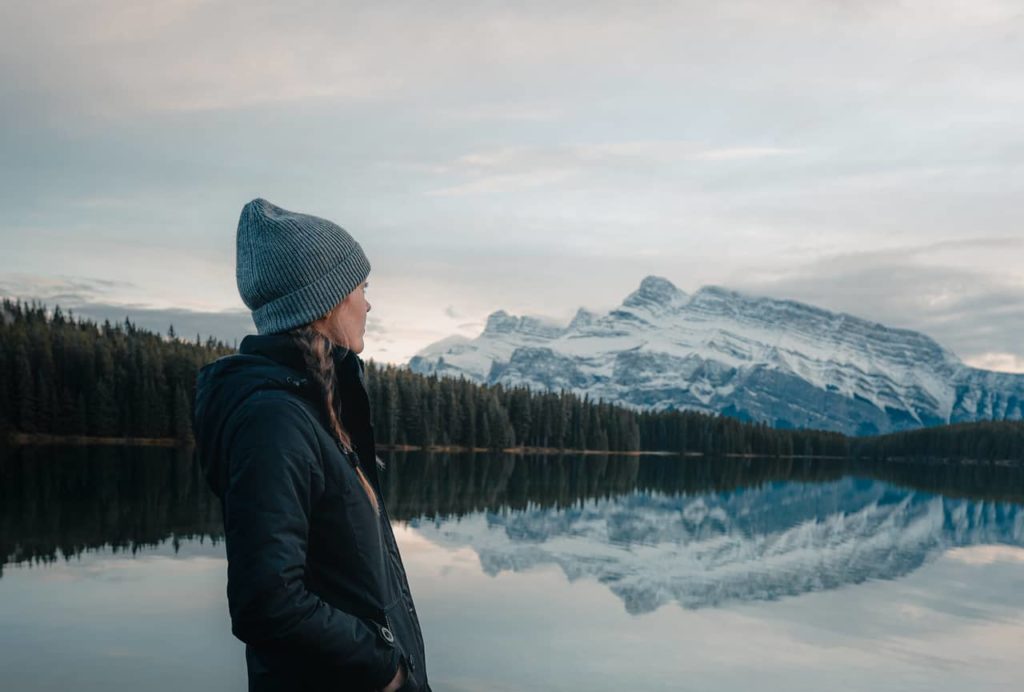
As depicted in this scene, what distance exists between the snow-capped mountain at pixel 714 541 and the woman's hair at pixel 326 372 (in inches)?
711

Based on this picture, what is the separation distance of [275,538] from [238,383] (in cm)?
→ 62

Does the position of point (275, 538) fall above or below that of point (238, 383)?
below

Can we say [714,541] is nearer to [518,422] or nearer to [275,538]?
[275,538]

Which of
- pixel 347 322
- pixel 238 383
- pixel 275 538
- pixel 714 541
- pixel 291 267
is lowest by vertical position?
pixel 714 541

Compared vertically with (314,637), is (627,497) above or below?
below

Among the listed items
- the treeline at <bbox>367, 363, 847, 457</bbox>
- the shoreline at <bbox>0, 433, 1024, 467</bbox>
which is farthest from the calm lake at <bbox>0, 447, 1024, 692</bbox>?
the treeline at <bbox>367, 363, 847, 457</bbox>

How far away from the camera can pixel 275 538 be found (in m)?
3.50

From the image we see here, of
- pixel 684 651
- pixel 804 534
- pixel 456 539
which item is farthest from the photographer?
pixel 804 534

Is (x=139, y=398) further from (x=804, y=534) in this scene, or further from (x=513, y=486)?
(x=804, y=534)

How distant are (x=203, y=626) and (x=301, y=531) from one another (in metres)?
14.2

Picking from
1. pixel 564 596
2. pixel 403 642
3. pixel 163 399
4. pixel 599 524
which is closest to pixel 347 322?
pixel 403 642

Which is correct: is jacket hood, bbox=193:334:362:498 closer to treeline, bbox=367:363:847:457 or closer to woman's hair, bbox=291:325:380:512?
woman's hair, bbox=291:325:380:512

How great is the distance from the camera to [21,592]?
713 inches

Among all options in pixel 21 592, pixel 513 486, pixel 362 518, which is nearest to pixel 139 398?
pixel 513 486
